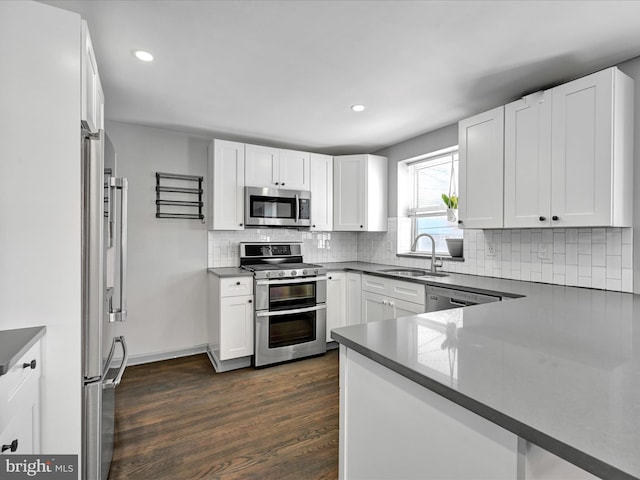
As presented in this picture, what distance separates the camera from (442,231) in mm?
3576

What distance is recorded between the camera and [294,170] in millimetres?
3859

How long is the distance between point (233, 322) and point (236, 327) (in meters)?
0.06

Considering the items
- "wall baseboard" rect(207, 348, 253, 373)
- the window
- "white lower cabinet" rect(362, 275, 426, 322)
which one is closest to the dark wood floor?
"wall baseboard" rect(207, 348, 253, 373)

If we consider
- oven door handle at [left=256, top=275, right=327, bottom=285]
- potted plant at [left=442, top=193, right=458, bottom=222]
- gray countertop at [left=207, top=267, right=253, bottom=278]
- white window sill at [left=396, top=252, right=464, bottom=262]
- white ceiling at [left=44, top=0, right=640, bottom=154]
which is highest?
white ceiling at [left=44, top=0, right=640, bottom=154]

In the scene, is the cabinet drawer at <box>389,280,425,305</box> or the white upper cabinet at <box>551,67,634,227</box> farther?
the cabinet drawer at <box>389,280,425,305</box>

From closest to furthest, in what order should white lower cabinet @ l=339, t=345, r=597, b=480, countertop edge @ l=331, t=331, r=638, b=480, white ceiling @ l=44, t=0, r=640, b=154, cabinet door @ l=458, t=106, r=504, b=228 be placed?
countertop edge @ l=331, t=331, r=638, b=480, white lower cabinet @ l=339, t=345, r=597, b=480, white ceiling @ l=44, t=0, r=640, b=154, cabinet door @ l=458, t=106, r=504, b=228

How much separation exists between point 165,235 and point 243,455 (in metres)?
2.34

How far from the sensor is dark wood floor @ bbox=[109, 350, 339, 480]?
182cm

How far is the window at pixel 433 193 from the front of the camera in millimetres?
3453

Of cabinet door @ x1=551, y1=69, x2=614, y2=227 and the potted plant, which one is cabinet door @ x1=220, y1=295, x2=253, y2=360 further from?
cabinet door @ x1=551, y1=69, x2=614, y2=227

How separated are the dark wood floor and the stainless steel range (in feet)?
0.67

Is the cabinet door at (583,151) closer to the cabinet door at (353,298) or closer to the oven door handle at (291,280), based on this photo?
the cabinet door at (353,298)

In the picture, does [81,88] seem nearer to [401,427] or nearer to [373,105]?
[401,427]

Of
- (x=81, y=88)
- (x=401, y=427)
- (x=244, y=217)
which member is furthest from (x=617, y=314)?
(x=244, y=217)
